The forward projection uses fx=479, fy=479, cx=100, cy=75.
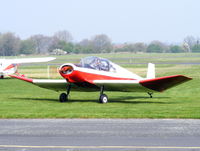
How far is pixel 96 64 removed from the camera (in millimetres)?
20047

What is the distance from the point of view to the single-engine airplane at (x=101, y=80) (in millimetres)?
19078

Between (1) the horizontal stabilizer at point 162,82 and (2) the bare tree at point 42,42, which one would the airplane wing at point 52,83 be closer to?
(1) the horizontal stabilizer at point 162,82

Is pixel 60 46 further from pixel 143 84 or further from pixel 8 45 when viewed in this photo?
pixel 143 84

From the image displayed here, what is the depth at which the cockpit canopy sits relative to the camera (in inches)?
782

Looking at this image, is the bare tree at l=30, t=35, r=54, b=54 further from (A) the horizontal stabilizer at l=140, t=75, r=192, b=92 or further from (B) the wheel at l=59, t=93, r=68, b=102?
(A) the horizontal stabilizer at l=140, t=75, r=192, b=92

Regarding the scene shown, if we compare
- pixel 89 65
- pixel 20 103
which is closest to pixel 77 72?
pixel 89 65

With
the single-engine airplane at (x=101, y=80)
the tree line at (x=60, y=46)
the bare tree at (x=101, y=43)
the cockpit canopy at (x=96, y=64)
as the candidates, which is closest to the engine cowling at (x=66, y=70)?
the single-engine airplane at (x=101, y=80)

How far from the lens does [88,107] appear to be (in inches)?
705
